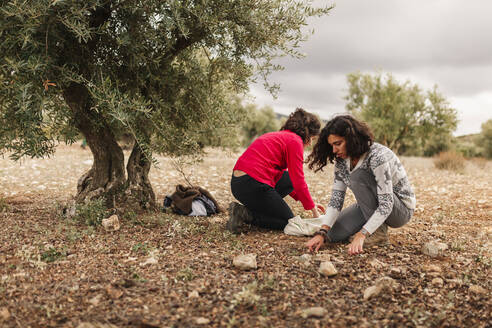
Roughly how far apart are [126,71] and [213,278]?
328 cm

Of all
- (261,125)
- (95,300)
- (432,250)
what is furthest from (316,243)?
(261,125)

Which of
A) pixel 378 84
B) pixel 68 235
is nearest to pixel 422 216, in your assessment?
pixel 68 235

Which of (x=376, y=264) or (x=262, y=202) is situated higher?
(x=262, y=202)

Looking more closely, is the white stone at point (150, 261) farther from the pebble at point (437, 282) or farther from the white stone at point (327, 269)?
the pebble at point (437, 282)

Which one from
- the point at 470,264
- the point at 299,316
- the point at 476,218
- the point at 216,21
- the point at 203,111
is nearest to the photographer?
the point at 299,316

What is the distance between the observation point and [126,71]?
17.4 feet

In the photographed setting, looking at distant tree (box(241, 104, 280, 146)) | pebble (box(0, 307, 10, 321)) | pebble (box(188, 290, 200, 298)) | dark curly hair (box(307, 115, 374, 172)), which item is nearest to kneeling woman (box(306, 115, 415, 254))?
dark curly hair (box(307, 115, 374, 172))

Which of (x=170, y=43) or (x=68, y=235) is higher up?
(x=170, y=43)

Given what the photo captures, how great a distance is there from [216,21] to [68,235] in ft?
10.8

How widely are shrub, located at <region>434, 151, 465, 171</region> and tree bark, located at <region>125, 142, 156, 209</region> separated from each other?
53.9ft

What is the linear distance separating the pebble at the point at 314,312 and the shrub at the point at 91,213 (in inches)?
136

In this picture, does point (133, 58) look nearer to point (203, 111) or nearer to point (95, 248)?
point (203, 111)

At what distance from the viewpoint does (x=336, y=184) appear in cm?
477

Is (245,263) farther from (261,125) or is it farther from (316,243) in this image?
(261,125)
